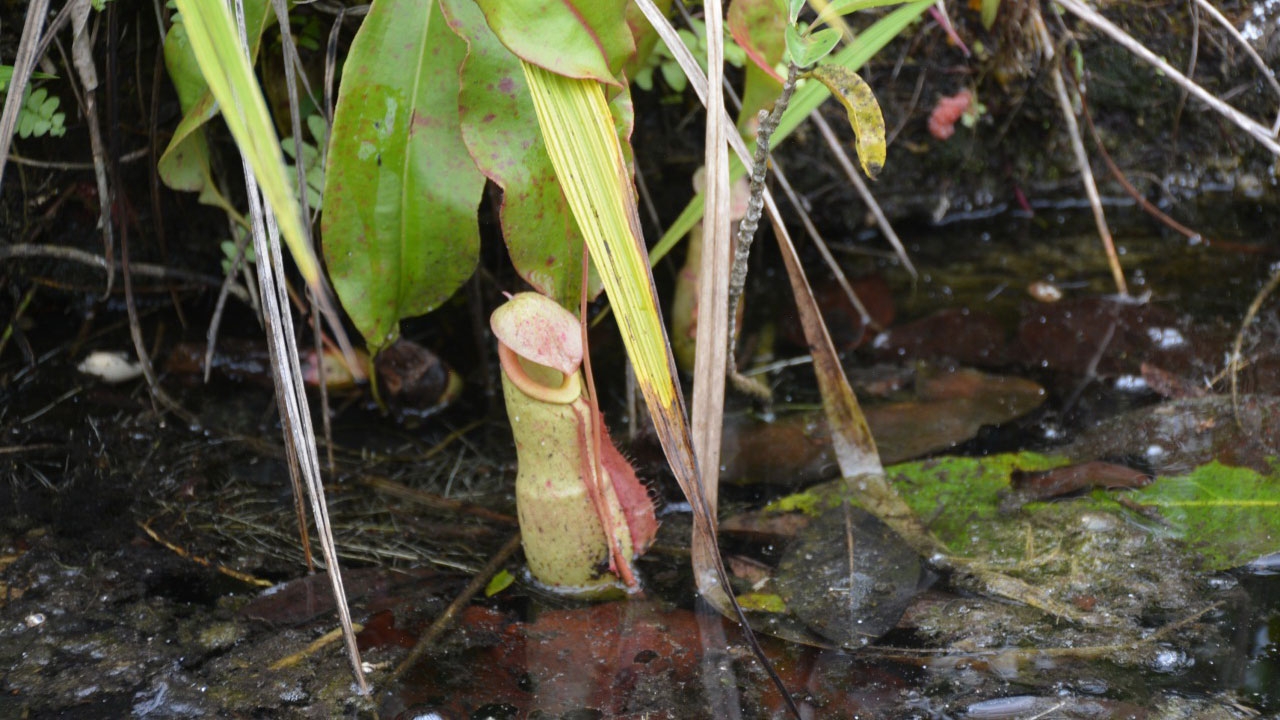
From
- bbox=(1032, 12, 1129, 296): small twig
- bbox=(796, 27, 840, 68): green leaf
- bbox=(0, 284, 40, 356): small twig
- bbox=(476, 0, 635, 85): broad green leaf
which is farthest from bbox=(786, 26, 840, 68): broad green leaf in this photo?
bbox=(0, 284, 40, 356): small twig

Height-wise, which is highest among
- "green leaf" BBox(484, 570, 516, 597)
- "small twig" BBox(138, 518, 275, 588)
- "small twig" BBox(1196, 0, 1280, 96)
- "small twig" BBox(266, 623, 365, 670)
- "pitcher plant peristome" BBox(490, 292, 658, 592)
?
"small twig" BBox(1196, 0, 1280, 96)

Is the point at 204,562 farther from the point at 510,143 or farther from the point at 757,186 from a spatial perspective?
the point at 757,186

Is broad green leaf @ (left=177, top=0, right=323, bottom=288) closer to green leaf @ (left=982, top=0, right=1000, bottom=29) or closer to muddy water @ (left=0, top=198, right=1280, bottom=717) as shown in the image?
muddy water @ (left=0, top=198, right=1280, bottom=717)

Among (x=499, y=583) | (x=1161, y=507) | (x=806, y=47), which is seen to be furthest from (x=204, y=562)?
(x=1161, y=507)

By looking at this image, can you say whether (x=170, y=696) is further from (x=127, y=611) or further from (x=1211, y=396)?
(x=1211, y=396)

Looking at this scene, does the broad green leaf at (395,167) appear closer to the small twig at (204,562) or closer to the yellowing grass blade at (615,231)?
the yellowing grass blade at (615,231)
